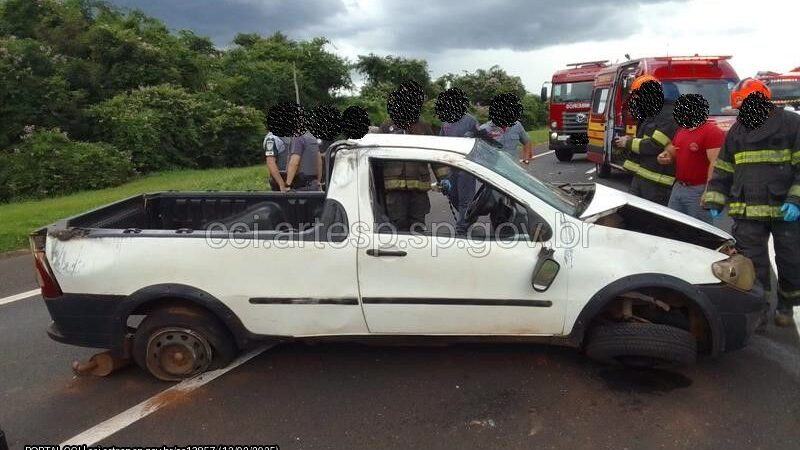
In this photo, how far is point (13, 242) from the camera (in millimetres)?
7750

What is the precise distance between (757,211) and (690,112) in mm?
1227

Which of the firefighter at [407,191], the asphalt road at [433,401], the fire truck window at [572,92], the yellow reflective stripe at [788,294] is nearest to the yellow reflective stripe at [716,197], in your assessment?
the yellow reflective stripe at [788,294]

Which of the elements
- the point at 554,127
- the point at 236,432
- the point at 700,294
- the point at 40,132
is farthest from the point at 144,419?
the point at 554,127

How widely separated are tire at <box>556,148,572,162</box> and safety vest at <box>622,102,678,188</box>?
1238 cm

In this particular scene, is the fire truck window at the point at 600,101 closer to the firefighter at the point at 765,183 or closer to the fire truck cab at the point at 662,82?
the fire truck cab at the point at 662,82

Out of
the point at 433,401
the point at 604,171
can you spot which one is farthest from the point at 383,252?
the point at 604,171

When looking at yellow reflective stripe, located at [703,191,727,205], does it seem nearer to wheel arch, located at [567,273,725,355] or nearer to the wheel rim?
wheel arch, located at [567,273,725,355]

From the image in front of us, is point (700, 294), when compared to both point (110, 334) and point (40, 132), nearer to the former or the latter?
point (110, 334)

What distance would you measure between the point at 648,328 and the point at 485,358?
1051 millimetres

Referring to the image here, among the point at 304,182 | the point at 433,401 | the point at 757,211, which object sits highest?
the point at 304,182

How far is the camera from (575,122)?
685 inches

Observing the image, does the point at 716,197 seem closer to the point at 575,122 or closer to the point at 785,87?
the point at 575,122

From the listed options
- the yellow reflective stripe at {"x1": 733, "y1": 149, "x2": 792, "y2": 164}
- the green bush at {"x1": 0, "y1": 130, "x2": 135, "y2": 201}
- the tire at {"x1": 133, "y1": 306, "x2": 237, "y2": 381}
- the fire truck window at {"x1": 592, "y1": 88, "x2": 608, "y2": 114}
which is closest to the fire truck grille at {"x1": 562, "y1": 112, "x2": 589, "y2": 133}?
the fire truck window at {"x1": 592, "y1": 88, "x2": 608, "y2": 114}

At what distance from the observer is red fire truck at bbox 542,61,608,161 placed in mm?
17141
